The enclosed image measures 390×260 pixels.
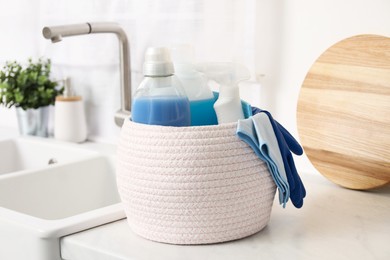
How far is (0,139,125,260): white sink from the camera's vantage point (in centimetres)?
109

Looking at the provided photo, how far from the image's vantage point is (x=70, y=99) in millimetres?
1726

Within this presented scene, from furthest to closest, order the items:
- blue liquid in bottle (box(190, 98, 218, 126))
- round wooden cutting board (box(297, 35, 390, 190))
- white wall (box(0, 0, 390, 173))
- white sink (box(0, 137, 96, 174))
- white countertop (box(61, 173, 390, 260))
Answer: white sink (box(0, 137, 96, 174)), white wall (box(0, 0, 390, 173)), round wooden cutting board (box(297, 35, 390, 190)), blue liquid in bottle (box(190, 98, 218, 126)), white countertop (box(61, 173, 390, 260))

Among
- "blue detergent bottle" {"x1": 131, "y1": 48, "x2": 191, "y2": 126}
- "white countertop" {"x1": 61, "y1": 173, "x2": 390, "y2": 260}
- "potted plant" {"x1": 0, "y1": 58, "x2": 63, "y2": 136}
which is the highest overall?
"blue detergent bottle" {"x1": 131, "y1": 48, "x2": 191, "y2": 126}

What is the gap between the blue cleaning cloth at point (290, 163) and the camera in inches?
40.6

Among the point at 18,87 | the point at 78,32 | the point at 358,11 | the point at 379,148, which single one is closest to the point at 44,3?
the point at 18,87

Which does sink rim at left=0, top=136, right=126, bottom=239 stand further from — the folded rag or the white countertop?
the folded rag

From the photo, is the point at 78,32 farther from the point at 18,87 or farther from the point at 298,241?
the point at 298,241

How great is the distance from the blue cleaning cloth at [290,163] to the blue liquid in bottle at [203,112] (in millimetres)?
79

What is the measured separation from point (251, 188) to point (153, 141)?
0.16 metres

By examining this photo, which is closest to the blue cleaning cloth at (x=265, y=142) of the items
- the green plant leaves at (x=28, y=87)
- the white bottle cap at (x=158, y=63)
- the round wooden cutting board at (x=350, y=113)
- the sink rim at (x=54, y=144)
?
the white bottle cap at (x=158, y=63)

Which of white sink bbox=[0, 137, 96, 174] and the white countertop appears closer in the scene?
the white countertop

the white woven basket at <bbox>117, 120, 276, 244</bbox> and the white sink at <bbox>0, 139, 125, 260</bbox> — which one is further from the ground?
the white woven basket at <bbox>117, 120, 276, 244</bbox>

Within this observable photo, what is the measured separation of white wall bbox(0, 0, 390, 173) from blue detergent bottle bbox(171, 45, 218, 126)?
1.16 ft

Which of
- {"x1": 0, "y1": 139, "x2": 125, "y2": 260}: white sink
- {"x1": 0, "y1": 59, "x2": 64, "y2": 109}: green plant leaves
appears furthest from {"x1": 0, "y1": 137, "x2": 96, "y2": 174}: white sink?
{"x1": 0, "y1": 59, "x2": 64, "y2": 109}: green plant leaves
